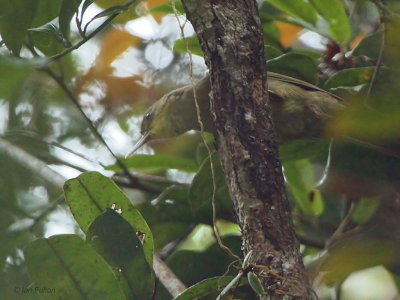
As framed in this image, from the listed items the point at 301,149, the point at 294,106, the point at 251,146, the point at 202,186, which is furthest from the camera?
the point at 294,106

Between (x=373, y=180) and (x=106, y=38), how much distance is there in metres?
1.04

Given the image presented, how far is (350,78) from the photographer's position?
1571 millimetres

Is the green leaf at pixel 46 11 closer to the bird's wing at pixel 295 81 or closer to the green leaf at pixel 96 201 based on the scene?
the green leaf at pixel 96 201

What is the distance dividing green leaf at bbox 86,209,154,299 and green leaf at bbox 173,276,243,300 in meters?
0.06

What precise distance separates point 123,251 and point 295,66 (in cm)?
67

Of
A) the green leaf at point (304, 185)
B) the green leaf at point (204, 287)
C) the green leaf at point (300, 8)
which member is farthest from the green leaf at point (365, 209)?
the green leaf at point (204, 287)

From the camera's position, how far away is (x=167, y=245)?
182cm

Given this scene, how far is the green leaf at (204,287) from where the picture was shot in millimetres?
1148

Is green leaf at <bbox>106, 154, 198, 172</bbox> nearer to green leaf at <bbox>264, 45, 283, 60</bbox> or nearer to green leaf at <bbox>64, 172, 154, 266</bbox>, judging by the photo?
green leaf at <bbox>264, 45, 283, 60</bbox>

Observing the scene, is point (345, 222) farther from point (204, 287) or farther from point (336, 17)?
point (204, 287)

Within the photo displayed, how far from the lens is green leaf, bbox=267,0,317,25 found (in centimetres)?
180

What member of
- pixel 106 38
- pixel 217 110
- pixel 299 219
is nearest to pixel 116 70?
pixel 106 38

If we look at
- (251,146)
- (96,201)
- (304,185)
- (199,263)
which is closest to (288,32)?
(304,185)

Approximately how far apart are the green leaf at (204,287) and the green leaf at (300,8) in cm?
89
